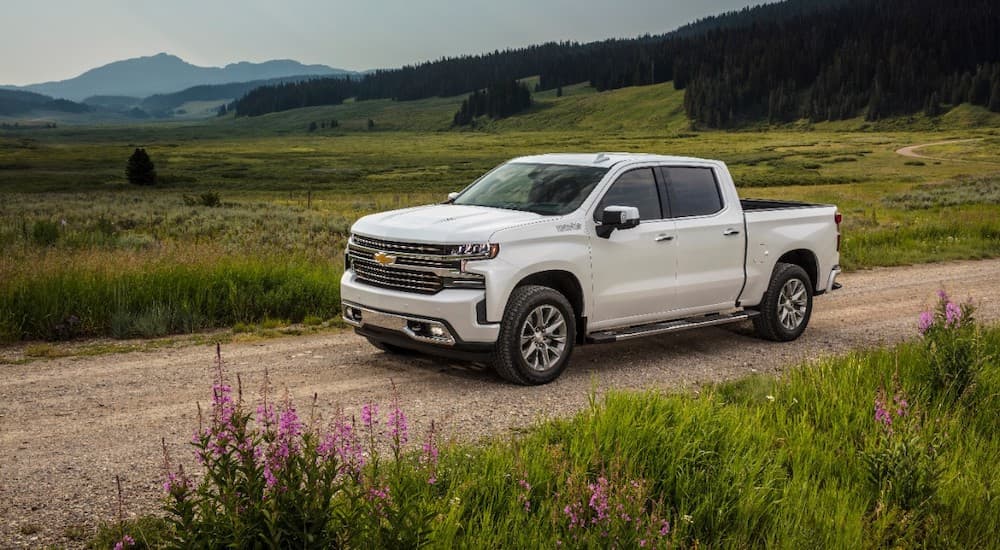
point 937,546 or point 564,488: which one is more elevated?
point 564,488

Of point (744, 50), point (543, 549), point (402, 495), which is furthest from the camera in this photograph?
point (744, 50)

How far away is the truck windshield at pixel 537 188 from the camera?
9.22 metres

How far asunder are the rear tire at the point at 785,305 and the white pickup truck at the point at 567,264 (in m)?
0.02

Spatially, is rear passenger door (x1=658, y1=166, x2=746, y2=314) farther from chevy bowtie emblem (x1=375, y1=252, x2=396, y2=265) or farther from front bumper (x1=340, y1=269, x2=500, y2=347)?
chevy bowtie emblem (x1=375, y1=252, x2=396, y2=265)

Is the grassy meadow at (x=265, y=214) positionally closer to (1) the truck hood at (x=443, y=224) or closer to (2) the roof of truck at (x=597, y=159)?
(1) the truck hood at (x=443, y=224)

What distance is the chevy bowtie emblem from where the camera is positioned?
28.2 ft

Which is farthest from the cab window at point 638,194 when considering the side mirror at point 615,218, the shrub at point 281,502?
the shrub at point 281,502

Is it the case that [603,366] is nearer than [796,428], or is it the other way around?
[796,428]

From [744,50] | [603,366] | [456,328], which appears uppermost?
[744,50]

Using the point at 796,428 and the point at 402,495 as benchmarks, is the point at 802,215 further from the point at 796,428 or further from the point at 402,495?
the point at 402,495

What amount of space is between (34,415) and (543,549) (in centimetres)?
476

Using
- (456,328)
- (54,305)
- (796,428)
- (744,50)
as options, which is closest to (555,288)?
(456,328)

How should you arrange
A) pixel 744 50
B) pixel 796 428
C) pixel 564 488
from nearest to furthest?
pixel 564 488, pixel 796 428, pixel 744 50

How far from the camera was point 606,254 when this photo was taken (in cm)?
904
